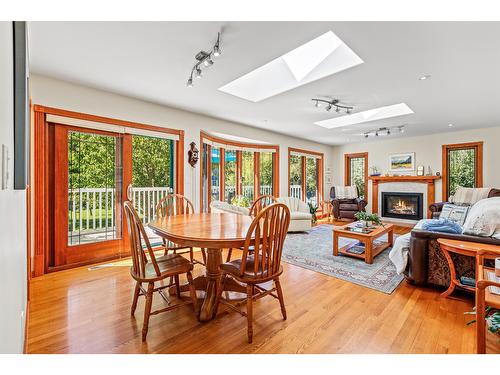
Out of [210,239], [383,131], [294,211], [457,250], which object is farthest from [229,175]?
[457,250]

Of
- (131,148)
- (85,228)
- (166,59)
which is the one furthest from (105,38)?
(85,228)

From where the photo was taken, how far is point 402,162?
263 inches

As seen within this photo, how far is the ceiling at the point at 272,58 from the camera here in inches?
76.9

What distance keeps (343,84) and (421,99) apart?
1454 millimetres

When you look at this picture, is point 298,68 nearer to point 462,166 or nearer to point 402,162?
point 402,162

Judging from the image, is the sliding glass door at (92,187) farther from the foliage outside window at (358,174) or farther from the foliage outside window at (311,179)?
the foliage outside window at (358,174)

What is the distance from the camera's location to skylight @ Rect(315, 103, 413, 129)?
4.31 meters

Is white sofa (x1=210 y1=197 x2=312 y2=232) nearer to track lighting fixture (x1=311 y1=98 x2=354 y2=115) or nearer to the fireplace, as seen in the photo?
track lighting fixture (x1=311 y1=98 x2=354 y2=115)

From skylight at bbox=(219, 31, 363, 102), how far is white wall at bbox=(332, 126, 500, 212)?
498 cm

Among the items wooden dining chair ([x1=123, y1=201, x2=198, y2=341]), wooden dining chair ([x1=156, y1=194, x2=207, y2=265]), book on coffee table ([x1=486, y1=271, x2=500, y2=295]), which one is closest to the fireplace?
book on coffee table ([x1=486, y1=271, x2=500, y2=295])

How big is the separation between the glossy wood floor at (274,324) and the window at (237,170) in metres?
2.79

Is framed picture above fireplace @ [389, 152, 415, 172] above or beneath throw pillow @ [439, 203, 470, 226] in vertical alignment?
above

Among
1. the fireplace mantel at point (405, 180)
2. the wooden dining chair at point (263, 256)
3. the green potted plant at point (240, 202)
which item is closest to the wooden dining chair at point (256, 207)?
the wooden dining chair at point (263, 256)

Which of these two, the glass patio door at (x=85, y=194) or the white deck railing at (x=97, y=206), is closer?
the glass patio door at (x=85, y=194)
